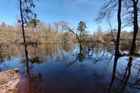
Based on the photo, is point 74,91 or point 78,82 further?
point 78,82

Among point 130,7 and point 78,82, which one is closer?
point 78,82

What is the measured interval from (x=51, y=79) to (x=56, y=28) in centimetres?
6857

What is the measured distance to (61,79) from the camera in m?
8.31

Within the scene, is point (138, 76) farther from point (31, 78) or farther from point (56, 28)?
point (56, 28)

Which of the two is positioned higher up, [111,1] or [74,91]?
[111,1]

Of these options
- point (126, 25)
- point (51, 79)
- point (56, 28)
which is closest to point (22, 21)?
point (126, 25)

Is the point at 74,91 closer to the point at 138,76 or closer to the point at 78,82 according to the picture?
the point at 78,82

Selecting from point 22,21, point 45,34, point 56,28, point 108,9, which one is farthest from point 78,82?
point 56,28

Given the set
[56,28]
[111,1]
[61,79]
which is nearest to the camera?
[61,79]

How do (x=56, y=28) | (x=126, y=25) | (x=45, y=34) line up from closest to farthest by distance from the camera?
1. (x=126, y=25)
2. (x=45, y=34)
3. (x=56, y=28)

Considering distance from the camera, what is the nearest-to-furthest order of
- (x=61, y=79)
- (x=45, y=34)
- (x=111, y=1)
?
(x=61, y=79)
(x=111, y=1)
(x=45, y=34)

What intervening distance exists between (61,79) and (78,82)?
105cm

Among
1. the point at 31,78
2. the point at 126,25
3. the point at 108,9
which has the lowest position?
the point at 31,78

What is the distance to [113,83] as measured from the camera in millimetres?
7086
